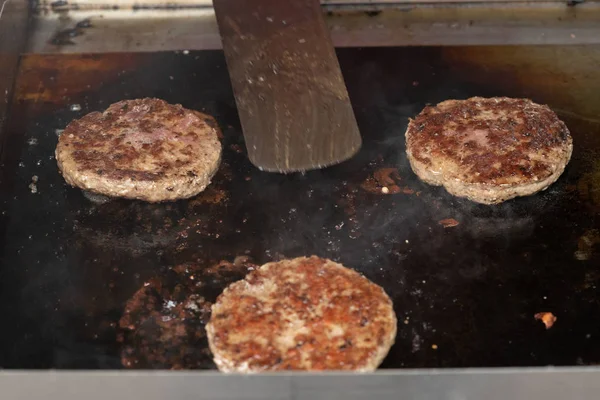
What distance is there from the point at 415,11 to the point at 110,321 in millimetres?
2875

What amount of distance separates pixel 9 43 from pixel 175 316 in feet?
7.17

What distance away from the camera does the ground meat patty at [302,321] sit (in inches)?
119

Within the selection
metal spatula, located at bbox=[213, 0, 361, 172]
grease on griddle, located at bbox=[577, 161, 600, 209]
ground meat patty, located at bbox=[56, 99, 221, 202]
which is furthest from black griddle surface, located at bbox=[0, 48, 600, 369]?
metal spatula, located at bbox=[213, 0, 361, 172]

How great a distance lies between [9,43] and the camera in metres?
4.48

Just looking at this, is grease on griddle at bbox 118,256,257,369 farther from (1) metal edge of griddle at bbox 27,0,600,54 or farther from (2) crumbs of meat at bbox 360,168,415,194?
(1) metal edge of griddle at bbox 27,0,600,54

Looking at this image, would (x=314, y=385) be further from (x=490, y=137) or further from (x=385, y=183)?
(x=490, y=137)

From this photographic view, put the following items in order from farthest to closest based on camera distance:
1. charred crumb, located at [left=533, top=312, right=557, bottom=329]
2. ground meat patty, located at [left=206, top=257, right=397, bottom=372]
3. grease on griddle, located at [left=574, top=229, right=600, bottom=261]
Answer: grease on griddle, located at [left=574, top=229, right=600, bottom=261]
charred crumb, located at [left=533, top=312, right=557, bottom=329]
ground meat patty, located at [left=206, top=257, right=397, bottom=372]

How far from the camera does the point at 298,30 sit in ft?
13.8

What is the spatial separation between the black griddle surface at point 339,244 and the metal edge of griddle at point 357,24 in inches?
24.1

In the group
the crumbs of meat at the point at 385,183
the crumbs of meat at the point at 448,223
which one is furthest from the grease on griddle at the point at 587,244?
the crumbs of meat at the point at 385,183

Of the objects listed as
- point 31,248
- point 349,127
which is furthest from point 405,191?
point 31,248

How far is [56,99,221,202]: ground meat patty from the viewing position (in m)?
3.70

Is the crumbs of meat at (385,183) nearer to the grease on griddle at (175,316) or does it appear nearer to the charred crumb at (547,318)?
the grease on griddle at (175,316)

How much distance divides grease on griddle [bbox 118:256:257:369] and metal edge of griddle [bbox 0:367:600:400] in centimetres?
63
